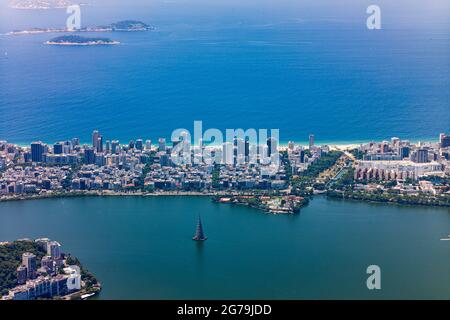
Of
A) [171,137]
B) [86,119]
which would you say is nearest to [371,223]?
[171,137]

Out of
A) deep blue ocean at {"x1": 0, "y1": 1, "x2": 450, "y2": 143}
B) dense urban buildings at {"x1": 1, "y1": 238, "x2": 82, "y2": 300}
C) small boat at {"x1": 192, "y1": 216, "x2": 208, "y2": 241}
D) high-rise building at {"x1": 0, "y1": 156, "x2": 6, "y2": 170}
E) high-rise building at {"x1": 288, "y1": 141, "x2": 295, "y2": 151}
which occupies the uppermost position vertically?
deep blue ocean at {"x1": 0, "y1": 1, "x2": 450, "y2": 143}

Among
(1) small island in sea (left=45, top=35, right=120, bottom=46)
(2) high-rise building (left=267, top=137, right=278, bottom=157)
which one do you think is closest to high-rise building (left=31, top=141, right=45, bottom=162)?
(2) high-rise building (left=267, top=137, right=278, bottom=157)

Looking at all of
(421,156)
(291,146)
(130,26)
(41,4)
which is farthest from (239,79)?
(41,4)

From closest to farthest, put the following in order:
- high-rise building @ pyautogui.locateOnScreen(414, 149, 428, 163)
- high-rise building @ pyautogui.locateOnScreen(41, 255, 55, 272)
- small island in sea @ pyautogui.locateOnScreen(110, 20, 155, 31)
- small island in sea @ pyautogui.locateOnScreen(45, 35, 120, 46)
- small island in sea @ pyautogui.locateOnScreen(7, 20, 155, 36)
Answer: high-rise building @ pyautogui.locateOnScreen(41, 255, 55, 272) < high-rise building @ pyautogui.locateOnScreen(414, 149, 428, 163) < small island in sea @ pyautogui.locateOnScreen(45, 35, 120, 46) < small island in sea @ pyautogui.locateOnScreen(7, 20, 155, 36) < small island in sea @ pyautogui.locateOnScreen(110, 20, 155, 31)

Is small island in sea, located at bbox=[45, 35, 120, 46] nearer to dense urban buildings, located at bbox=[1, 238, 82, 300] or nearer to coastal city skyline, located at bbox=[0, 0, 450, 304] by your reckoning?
coastal city skyline, located at bbox=[0, 0, 450, 304]

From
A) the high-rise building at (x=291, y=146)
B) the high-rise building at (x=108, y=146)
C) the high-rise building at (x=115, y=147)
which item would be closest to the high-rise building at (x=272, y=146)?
the high-rise building at (x=291, y=146)

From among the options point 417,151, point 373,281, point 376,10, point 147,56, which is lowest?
point 373,281

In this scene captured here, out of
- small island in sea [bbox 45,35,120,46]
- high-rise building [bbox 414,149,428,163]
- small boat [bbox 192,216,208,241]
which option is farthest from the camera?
small island in sea [bbox 45,35,120,46]

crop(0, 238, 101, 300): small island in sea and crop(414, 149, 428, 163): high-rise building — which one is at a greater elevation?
crop(414, 149, 428, 163): high-rise building
